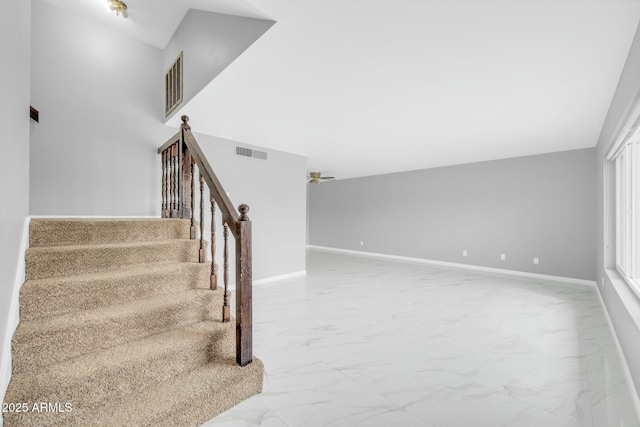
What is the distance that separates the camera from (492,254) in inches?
244

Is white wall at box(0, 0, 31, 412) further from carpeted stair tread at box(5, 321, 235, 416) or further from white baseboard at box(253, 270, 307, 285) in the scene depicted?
white baseboard at box(253, 270, 307, 285)

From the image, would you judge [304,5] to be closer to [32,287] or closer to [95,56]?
[32,287]

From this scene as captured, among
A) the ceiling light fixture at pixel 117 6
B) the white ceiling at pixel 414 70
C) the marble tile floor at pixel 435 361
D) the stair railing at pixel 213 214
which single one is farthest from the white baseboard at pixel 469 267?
the ceiling light fixture at pixel 117 6

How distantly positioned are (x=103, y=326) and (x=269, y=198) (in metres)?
3.69

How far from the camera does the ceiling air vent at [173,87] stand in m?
3.42

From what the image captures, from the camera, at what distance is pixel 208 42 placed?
2.71m

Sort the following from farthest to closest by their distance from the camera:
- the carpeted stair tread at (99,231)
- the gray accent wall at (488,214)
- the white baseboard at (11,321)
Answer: the gray accent wall at (488,214)
the carpeted stair tread at (99,231)
the white baseboard at (11,321)

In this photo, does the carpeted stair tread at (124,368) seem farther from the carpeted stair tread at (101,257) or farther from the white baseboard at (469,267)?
the white baseboard at (469,267)

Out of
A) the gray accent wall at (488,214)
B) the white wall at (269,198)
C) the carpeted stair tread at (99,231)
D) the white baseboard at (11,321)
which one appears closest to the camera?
the white baseboard at (11,321)

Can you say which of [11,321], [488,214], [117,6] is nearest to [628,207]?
[488,214]

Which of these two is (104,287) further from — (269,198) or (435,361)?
(269,198)

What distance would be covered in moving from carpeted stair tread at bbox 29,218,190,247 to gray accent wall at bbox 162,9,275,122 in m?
1.42

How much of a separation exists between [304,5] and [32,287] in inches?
93.0

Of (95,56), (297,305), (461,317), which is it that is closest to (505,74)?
(461,317)
